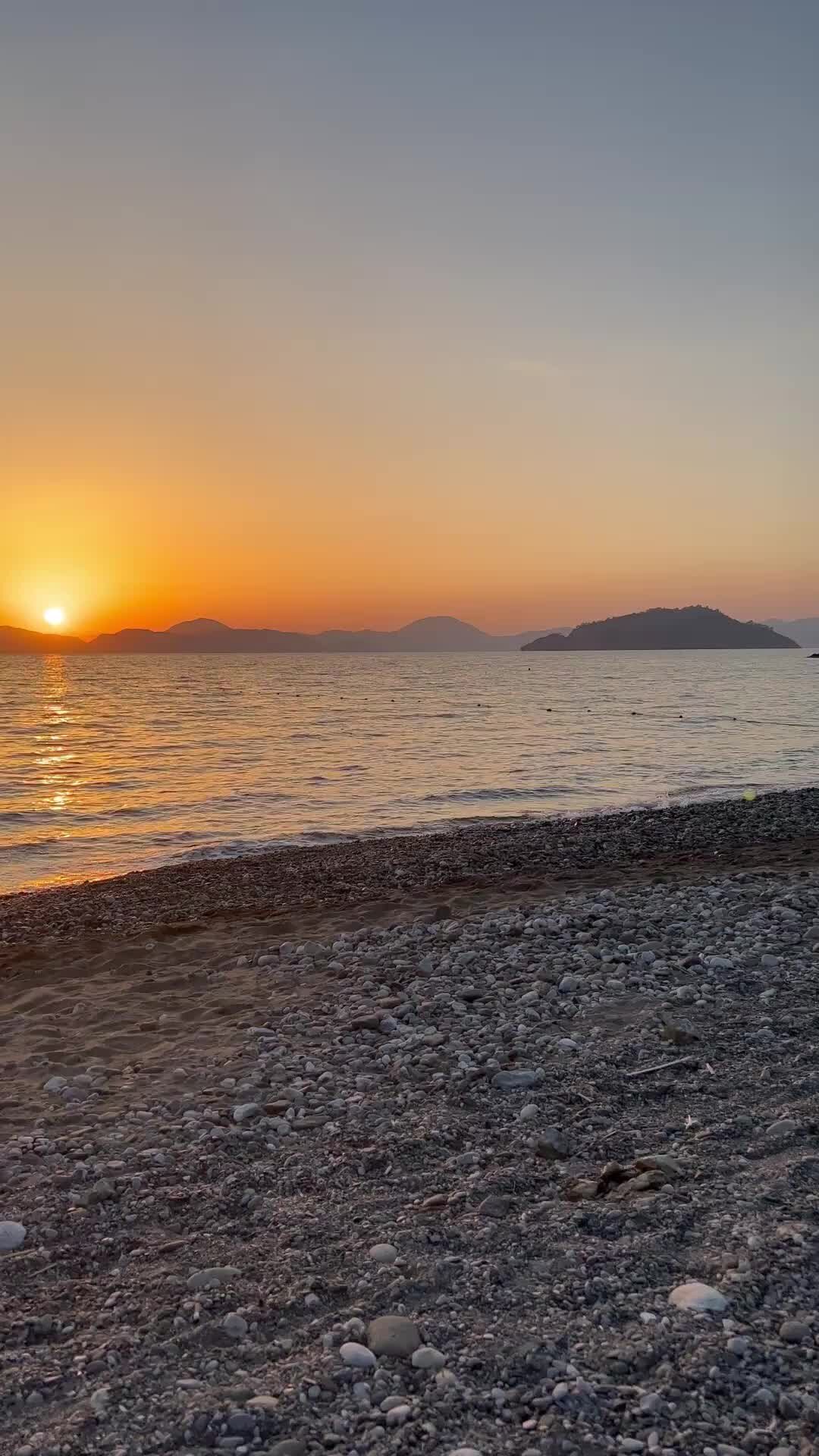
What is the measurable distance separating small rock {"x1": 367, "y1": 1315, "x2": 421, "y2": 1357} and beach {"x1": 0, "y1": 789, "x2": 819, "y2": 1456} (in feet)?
0.05

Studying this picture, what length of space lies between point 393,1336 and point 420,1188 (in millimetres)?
1480

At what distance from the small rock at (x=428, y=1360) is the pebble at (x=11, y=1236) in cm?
250

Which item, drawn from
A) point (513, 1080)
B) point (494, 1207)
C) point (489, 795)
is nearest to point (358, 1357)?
point (494, 1207)

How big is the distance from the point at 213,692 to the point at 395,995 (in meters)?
99.5

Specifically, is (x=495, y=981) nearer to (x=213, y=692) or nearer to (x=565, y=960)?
(x=565, y=960)

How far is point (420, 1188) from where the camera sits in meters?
5.70

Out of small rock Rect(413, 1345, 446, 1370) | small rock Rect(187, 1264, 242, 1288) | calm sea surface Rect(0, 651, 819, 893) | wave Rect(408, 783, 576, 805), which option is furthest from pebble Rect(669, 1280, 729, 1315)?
wave Rect(408, 783, 576, 805)

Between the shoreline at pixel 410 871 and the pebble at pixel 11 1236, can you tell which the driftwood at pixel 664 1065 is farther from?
the shoreline at pixel 410 871

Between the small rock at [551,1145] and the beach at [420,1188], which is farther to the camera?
the small rock at [551,1145]

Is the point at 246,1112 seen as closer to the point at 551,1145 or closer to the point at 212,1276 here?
the point at 212,1276

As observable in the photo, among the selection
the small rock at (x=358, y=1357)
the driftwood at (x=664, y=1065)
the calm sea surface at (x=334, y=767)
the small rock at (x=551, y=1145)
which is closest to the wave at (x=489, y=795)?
the calm sea surface at (x=334, y=767)

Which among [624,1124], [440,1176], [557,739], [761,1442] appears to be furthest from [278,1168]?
[557,739]

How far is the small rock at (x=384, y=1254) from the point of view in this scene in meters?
4.91

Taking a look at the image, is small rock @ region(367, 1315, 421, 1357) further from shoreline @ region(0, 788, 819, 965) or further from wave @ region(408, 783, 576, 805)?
wave @ region(408, 783, 576, 805)
